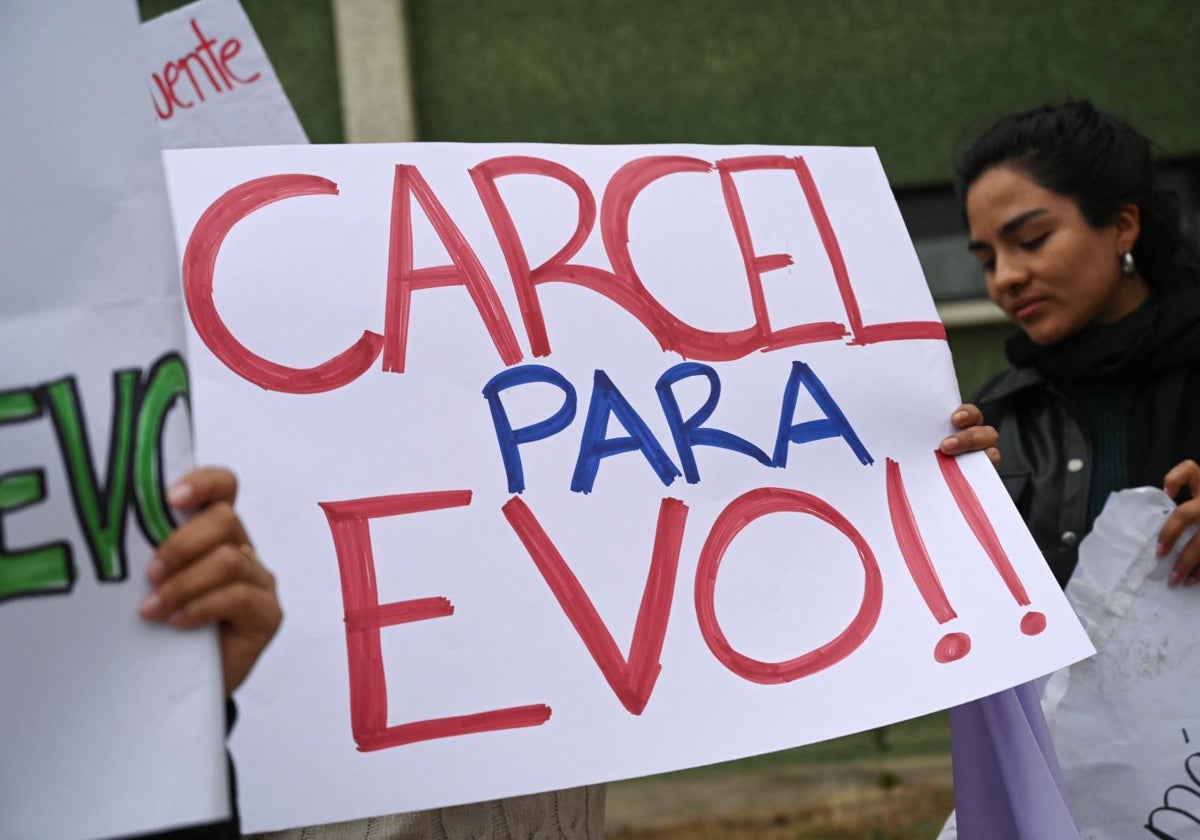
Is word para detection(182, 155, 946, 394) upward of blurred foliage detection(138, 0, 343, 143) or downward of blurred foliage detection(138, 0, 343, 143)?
downward

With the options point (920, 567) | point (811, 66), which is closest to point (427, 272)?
point (920, 567)

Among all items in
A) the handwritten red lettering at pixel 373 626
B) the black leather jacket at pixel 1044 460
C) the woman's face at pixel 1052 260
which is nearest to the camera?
the handwritten red lettering at pixel 373 626

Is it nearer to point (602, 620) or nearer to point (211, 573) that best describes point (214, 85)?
point (602, 620)

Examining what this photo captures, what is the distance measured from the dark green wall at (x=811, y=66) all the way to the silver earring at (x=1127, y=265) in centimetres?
257

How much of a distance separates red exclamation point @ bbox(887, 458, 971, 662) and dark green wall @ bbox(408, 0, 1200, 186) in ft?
10.8

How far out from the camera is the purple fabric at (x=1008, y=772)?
1347 mm

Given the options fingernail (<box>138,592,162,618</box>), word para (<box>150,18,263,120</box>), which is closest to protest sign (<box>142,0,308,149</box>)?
word para (<box>150,18,263,120</box>)

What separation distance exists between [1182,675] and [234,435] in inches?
44.4

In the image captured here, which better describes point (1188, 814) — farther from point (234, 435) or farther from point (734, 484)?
point (234, 435)

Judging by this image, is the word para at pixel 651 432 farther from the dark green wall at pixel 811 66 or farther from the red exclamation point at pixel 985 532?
the dark green wall at pixel 811 66

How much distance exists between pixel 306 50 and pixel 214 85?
2653 mm

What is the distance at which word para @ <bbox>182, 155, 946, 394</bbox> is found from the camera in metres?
1.23

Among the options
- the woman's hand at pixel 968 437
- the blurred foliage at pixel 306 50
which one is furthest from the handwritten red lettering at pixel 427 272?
the blurred foliage at pixel 306 50

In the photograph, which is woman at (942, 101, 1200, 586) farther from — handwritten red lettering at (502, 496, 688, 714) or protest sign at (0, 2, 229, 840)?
protest sign at (0, 2, 229, 840)
